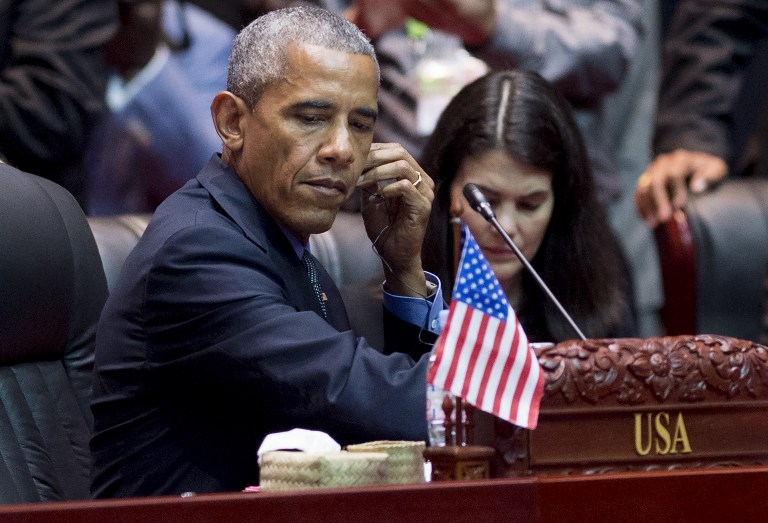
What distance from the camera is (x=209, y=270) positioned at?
5.61 ft

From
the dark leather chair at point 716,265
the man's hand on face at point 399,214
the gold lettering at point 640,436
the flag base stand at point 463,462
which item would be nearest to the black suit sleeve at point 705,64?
the dark leather chair at point 716,265

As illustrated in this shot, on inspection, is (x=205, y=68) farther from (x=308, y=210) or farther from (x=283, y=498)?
(x=283, y=498)

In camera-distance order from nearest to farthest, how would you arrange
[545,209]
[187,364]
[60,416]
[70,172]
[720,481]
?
[720,481] < [187,364] < [60,416] < [545,209] < [70,172]

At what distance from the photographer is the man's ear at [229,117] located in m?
1.89

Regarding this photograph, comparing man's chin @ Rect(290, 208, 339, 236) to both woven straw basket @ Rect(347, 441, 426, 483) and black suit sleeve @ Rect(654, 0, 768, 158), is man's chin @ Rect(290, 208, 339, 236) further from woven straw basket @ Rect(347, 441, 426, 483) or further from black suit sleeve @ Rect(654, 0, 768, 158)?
black suit sleeve @ Rect(654, 0, 768, 158)

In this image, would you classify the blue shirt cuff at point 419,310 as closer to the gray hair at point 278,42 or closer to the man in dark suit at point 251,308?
the man in dark suit at point 251,308

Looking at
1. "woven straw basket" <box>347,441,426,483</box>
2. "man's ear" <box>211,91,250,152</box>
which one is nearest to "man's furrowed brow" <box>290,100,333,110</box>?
"man's ear" <box>211,91,250,152</box>

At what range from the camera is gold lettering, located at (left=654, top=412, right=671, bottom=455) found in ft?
4.75

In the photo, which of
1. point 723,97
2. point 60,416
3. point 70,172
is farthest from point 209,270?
point 723,97

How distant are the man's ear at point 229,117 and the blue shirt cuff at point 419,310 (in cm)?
44

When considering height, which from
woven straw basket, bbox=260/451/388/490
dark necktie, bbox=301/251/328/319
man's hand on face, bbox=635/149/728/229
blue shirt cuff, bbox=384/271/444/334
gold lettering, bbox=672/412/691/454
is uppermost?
woven straw basket, bbox=260/451/388/490

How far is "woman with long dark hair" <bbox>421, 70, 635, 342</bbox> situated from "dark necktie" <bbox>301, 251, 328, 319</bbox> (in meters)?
0.52

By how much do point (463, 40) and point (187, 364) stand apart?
1.71 meters

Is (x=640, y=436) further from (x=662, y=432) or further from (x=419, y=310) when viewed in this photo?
(x=419, y=310)
